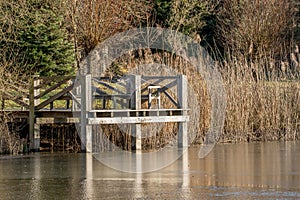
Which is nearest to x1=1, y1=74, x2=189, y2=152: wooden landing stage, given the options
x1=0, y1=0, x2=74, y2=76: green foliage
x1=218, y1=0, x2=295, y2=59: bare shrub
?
x1=0, y1=0, x2=74, y2=76: green foliage

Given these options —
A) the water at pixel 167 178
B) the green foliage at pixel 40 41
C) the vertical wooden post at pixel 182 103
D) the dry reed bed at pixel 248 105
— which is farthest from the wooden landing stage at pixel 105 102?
the green foliage at pixel 40 41

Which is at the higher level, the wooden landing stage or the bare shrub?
the bare shrub

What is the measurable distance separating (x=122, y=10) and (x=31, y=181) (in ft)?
59.4

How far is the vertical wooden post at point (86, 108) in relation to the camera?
1845 centimetres

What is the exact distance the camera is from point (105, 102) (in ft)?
67.4

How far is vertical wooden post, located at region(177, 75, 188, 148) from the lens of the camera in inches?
770

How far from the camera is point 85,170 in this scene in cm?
1549

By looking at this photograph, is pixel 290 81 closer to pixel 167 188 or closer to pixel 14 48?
pixel 14 48

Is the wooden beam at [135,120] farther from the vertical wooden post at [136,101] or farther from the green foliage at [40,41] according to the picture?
the green foliage at [40,41]

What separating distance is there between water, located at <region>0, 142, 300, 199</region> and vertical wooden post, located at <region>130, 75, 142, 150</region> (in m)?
1.65

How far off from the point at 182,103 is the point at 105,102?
6.75 feet

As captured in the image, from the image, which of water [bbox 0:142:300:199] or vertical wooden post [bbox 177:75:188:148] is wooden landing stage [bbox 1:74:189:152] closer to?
vertical wooden post [bbox 177:75:188:148]

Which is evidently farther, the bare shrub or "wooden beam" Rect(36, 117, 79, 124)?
the bare shrub

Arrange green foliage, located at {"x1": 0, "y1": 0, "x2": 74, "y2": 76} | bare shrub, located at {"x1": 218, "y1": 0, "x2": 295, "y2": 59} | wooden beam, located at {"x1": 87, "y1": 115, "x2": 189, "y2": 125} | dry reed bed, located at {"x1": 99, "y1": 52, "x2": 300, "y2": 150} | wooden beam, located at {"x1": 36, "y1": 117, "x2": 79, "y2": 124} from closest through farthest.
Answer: wooden beam, located at {"x1": 87, "y1": 115, "x2": 189, "y2": 125} → wooden beam, located at {"x1": 36, "y1": 117, "x2": 79, "y2": 124} → dry reed bed, located at {"x1": 99, "y1": 52, "x2": 300, "y2": 150} → green foliage, located at {"x1": 0, "y1": 0, "x2": 74, "y2": 76} → bare shrub, located at {"x1": 218, "y1": 0, "x2": 295, "y2": 59}
